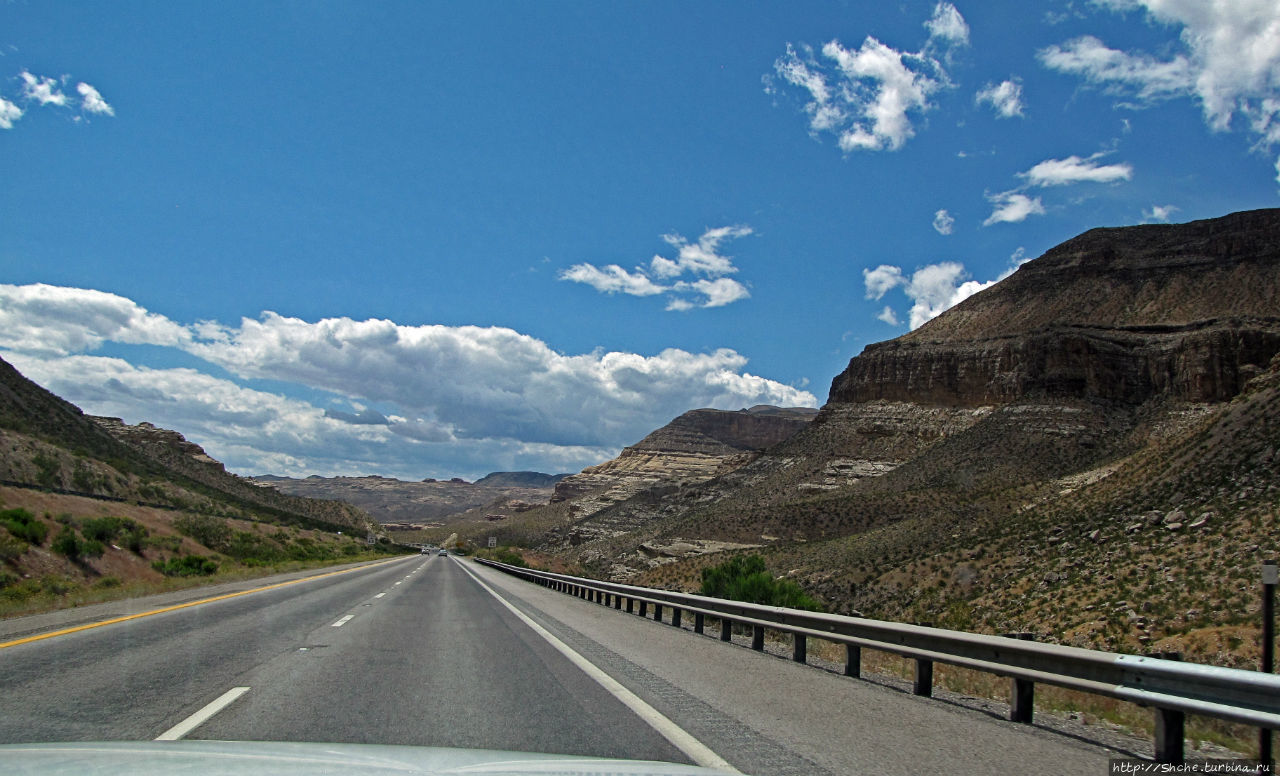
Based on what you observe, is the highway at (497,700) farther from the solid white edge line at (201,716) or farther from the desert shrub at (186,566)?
the desert shrub at (186,566)

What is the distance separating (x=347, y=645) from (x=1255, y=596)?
1021 inches

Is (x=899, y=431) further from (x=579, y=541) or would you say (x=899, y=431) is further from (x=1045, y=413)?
(x=579, y=541)

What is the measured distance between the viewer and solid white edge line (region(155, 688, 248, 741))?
18.9ft

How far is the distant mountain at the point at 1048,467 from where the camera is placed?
101ft

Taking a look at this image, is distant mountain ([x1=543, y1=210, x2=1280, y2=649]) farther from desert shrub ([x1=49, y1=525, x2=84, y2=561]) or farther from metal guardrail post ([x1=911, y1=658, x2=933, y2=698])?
desert shrub ([x1=49, y1=525, x2=84, y2=561])

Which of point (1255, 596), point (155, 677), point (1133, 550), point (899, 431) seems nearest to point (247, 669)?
point (155, 677)

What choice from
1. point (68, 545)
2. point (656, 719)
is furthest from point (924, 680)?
point (68, 545)

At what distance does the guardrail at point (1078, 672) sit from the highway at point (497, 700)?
0.43 metres

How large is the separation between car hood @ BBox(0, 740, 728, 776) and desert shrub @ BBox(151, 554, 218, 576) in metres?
33.3

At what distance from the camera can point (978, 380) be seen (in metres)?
90.8

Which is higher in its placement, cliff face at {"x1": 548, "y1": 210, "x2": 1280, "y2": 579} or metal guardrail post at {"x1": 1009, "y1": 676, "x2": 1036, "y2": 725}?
cliff face at {"x1": 548, "y1": 210, "x2": 1280, "y2": 579}

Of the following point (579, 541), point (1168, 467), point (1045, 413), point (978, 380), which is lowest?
point (579, 541)

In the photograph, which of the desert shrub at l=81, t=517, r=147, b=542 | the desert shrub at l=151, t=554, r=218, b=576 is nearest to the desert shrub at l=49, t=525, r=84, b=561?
the desert shrub at l=81, t=517, r=147, b=542

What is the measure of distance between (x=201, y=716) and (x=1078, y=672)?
698 centimetres
